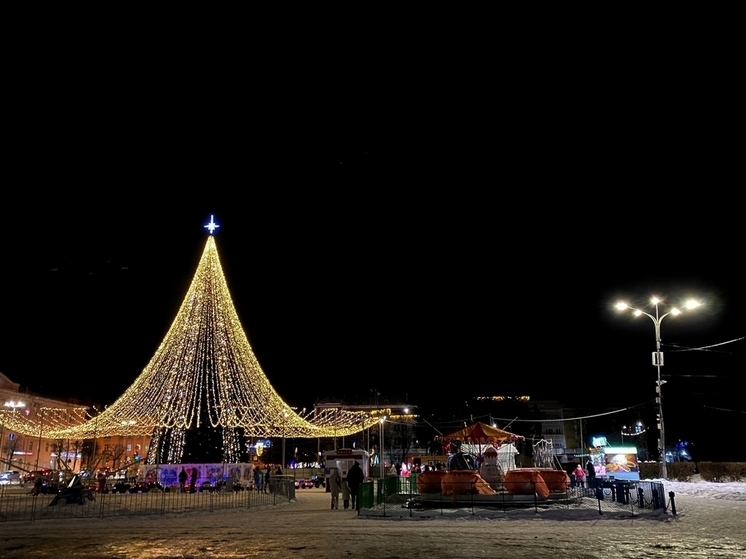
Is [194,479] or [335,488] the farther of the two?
[194,479]

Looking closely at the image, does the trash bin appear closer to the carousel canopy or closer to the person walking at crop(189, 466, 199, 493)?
the carousel canopy

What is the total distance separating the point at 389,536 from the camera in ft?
41.6

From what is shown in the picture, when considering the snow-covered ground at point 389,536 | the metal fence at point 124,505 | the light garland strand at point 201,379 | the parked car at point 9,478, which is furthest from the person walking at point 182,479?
the parked car at point 9,478

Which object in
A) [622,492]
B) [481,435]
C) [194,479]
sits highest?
[481,435]

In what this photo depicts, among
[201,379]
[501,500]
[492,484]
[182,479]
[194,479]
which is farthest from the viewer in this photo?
[194,479]

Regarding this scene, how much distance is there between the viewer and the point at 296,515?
18688mm

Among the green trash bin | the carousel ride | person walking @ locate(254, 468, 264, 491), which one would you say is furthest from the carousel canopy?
person walking @ locate(254, 468, 264, 491)

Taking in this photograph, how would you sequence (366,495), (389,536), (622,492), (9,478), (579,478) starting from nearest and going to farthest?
(389,536) < (366,495) < (622,492) < (579,478) < (9,478)

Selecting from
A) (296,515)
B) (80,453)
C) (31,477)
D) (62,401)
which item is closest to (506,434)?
(296,515)

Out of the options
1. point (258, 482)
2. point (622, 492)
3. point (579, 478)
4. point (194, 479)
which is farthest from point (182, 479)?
point (622, 492)

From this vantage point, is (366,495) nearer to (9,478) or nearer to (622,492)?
(622,492)

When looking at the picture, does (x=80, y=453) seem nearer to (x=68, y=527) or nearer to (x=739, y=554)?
(x=68, y=527)

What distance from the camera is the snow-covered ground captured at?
10.5 m

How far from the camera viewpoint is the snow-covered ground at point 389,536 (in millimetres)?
10500
